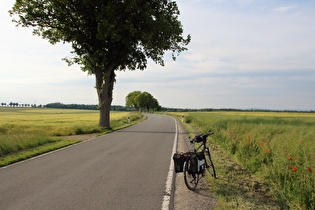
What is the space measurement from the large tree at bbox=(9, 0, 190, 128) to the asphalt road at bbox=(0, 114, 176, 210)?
10.1m

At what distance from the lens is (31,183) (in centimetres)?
507

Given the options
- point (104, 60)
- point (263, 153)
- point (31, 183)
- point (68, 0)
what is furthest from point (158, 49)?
point (31, 183)

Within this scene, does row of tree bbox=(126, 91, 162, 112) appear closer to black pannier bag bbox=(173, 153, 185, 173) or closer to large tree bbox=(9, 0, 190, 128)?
large tree bbox=(9, 0, 190, 128)

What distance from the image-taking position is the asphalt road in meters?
3.96

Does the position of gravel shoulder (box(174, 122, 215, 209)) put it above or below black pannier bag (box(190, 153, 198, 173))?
below

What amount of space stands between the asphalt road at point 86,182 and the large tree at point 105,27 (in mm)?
10098

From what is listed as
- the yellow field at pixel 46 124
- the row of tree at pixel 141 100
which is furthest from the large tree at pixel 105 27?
the row of tree at pixel 141 100

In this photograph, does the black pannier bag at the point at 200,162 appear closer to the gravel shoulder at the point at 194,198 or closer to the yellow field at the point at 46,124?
the gravel shoulder at the point at 194,198

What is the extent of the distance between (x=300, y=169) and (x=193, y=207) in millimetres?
2667

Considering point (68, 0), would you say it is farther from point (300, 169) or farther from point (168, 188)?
point (300, 169)

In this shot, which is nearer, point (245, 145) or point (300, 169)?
point (300, 169)

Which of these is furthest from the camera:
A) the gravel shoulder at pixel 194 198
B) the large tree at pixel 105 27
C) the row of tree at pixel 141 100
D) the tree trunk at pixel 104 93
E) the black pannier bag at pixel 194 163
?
the row of tree at pixel 141 100

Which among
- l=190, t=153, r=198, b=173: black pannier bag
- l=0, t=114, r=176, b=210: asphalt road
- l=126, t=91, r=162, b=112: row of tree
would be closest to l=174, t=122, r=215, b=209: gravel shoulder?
l=0, t=114, r=176, b=210: asphalt road

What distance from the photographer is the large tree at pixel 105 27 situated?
14805mm
